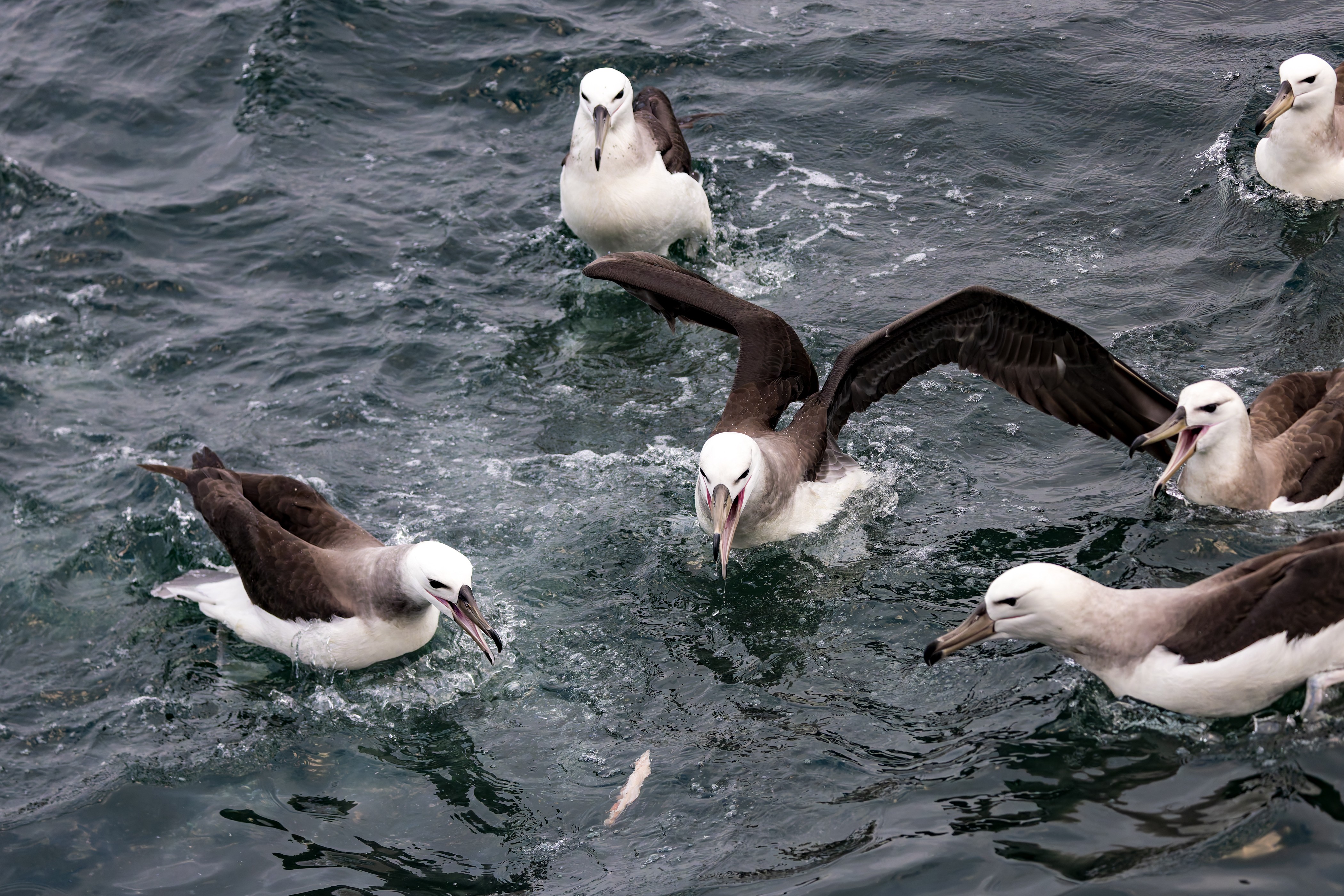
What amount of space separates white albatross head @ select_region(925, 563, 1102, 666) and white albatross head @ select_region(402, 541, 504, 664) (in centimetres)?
243

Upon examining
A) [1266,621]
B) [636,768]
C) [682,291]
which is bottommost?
[636,768]

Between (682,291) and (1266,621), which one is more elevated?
(682,291)

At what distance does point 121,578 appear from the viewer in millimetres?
9328

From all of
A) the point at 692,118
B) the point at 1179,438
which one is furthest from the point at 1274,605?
the point at 692,118

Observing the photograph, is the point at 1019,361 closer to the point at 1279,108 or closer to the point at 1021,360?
the point at 1021,360

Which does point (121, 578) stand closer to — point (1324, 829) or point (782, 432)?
point (782, 432)

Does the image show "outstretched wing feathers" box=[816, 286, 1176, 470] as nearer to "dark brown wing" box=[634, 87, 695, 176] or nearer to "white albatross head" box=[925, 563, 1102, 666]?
"white albatross head" box=[925, 563, 1102, 666]

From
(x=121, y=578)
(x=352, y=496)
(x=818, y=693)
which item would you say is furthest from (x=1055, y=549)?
(x=121, y=578)

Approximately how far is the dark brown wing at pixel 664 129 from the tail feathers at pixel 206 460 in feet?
16.1

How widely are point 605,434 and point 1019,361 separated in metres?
3.22

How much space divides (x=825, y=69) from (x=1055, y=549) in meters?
8.08

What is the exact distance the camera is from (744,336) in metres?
9.71

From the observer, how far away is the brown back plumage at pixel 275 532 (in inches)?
319

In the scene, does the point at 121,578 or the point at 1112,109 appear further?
the point at 1112,109
